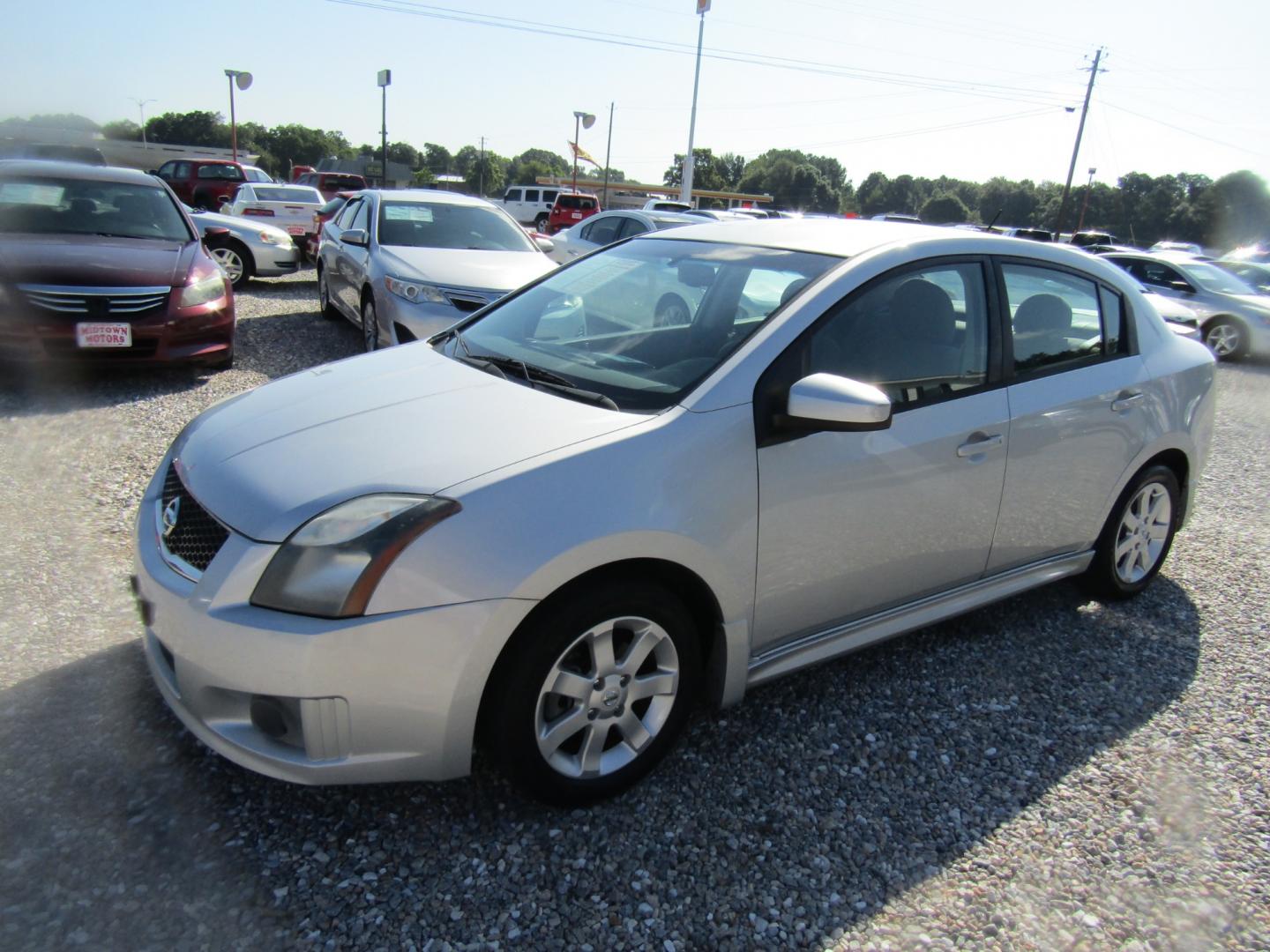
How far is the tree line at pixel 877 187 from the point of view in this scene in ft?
221

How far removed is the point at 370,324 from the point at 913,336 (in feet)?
18.5

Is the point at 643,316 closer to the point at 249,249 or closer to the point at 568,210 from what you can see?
the point at 249,249

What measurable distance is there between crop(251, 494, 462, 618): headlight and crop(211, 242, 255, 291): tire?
10.5 metres

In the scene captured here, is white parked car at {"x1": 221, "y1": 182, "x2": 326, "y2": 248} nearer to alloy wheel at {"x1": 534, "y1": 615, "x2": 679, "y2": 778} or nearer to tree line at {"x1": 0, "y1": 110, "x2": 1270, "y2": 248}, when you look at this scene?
alloy wheel at {"x1": 534, "y1": 615, "x2": 679, "y2": 778}

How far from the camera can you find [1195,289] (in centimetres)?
1323

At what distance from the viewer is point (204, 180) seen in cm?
2142

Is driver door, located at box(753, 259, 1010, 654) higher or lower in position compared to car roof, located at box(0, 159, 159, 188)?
lower

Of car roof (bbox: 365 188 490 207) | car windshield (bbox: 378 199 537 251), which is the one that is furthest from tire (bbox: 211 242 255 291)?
car windshield (bbox: 378 199 537 251)

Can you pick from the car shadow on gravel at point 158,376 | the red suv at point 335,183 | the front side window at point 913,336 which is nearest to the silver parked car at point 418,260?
the car shadow on gravel at point 158,376

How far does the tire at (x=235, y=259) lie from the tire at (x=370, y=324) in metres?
4.68

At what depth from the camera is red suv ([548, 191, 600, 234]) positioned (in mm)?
26281

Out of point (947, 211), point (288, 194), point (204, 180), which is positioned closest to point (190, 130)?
point (204, 180)

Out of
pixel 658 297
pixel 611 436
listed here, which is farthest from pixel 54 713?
pixel 658 297

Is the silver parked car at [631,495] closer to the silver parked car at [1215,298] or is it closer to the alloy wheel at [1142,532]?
the alloy wheel at [1142,532]
